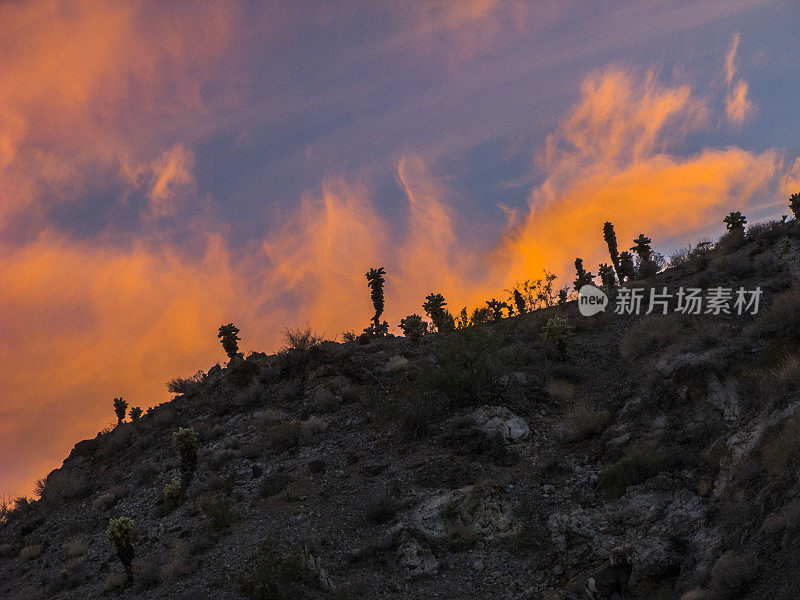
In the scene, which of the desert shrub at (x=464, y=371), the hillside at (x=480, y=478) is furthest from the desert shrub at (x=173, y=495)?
the desert shrub at (x=464, y=371)

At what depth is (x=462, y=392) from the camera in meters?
22.7

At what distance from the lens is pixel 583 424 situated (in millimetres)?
19250

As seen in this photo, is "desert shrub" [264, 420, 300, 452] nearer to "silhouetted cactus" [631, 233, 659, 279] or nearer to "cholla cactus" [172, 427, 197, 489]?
"cholla cactus" [172, 427, 197, 489]

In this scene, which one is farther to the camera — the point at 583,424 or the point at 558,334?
the point at 558,334

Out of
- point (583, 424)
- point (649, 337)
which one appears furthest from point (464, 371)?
point (649, 337)

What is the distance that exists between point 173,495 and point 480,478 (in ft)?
41.4

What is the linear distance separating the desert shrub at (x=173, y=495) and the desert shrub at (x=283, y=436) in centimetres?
391

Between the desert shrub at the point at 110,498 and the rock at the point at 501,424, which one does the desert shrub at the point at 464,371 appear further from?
the desert shrub at the point at 110,498

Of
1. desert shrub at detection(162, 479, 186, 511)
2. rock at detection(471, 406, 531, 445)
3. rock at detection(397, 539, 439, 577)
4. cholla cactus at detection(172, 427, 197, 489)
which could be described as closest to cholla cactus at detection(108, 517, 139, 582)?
desert shrub at detection(162, 479, 186, 511)

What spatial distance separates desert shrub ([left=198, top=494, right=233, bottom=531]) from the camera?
18.1 metres

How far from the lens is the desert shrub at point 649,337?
77.2 ft

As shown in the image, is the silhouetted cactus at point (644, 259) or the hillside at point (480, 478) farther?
the silhouetted cactus at point (644, 259)

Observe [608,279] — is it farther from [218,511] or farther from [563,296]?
[218,511]

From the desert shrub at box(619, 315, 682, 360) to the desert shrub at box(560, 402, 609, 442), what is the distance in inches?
208
